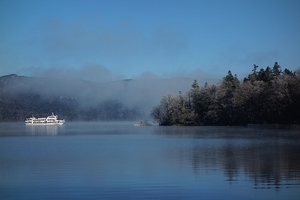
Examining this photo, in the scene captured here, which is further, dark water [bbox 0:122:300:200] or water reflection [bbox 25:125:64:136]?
water reflection [bbox 25:125:64:136]

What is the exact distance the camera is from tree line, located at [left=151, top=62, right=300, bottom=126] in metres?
75.9

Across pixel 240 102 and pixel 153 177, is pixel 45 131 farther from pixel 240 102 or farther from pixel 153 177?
pixel 153 177

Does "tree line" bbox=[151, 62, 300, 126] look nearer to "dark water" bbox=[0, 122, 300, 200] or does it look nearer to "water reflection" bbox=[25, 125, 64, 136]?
"water reflection" bbox=[25, 125, 64, 136]

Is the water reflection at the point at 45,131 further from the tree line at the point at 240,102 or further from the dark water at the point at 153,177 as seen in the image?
the dark water at the point at 153,177

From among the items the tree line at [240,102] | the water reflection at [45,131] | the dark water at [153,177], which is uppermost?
the tree line at [240,102]

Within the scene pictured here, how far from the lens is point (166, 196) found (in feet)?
49.8

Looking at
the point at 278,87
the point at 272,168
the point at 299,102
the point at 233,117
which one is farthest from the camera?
the point at 233,117

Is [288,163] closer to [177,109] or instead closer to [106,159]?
[106,159]

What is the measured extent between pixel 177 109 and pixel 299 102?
36.8 metres

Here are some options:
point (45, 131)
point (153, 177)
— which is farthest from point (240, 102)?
point (153, 177)

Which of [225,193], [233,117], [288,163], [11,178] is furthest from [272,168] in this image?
[233,117]

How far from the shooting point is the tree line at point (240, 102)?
75875mm

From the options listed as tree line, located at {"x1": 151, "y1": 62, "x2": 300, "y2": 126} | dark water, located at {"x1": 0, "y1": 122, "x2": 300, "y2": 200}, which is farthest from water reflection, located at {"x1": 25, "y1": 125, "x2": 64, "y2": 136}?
dark water, located at {"x1": 0, "y1": 122, "x2": 300, "y2": 200}

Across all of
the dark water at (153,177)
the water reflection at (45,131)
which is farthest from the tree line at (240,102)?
the dark water at (153,177)
